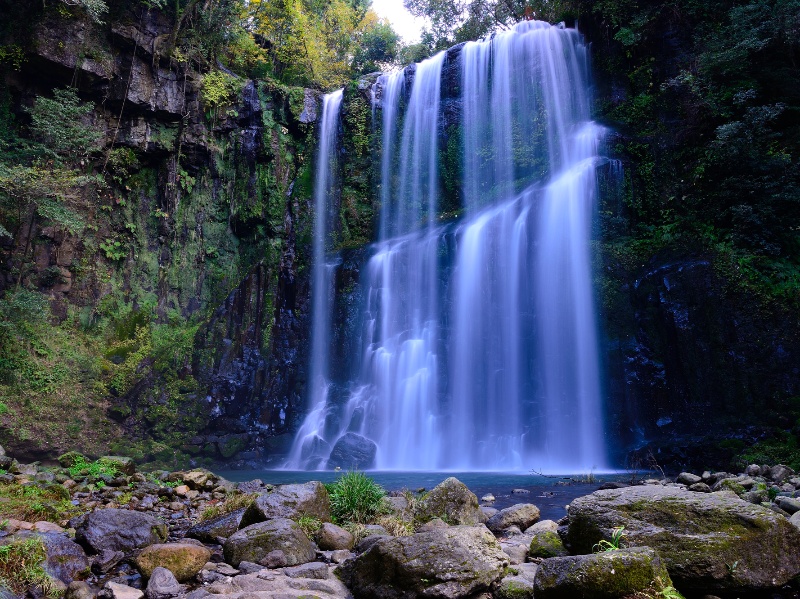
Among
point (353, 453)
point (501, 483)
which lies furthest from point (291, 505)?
point (353, 453)

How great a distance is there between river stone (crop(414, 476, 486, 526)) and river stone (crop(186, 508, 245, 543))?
7.17 ft

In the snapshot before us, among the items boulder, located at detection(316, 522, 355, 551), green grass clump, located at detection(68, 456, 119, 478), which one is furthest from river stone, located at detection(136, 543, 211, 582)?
green grass clump, located at detection(68, 456, 119, 478)

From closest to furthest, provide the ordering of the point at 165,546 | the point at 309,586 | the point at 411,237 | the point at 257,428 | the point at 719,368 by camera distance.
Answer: the point at 309,586
the point at 165,546
the point at 719,368
the point at 257,428
the point at 411,237

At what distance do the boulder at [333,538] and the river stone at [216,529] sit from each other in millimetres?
1082

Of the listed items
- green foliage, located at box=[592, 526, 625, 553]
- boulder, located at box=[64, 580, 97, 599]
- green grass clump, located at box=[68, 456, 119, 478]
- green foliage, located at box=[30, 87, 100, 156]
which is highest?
green foliage, located at box=[30, 87, 100, 156]

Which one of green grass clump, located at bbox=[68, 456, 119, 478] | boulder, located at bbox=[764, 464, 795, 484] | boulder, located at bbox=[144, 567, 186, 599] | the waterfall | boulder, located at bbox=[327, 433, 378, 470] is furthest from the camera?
the waterfall

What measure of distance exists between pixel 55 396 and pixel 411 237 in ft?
41.9

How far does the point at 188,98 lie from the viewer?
20406 millimetres

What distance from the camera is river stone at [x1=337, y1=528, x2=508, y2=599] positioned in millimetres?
3967

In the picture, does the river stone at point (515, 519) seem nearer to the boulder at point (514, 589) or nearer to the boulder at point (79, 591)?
the boulder at point (514, 589)

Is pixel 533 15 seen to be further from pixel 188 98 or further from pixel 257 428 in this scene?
pixel 257 428

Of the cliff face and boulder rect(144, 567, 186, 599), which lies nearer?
boulder rect(144, 567, 186, 599)

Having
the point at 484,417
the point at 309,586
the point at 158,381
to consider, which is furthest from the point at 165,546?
the point at 158,381

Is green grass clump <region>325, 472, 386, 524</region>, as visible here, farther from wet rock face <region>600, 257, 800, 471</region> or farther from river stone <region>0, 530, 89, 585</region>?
wet rock face <region>600, 257, 800, 471</region>
